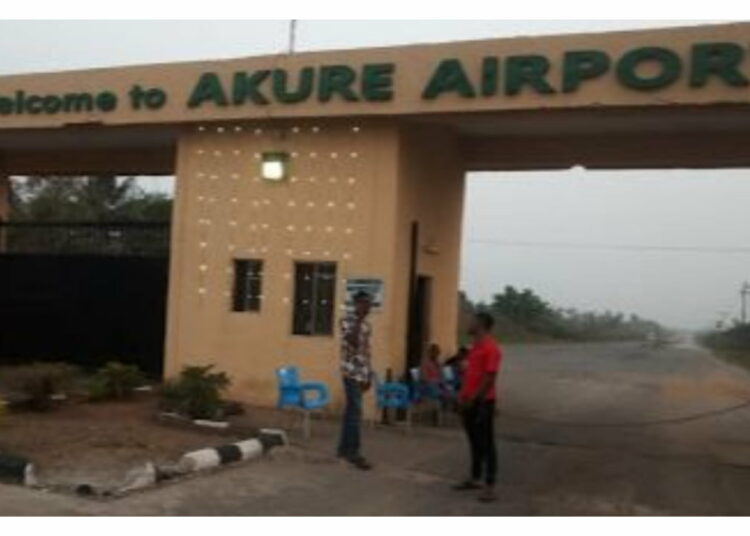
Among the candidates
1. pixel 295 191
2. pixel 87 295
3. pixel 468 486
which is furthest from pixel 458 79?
pixel 87 295

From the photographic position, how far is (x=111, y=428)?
1158 cm

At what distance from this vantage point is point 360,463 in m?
9.78

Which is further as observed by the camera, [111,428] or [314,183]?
[314,183]

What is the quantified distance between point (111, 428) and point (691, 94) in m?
6.93

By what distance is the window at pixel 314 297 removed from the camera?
44.4 ft

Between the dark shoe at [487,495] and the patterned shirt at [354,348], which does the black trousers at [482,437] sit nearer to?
the dark shoe at [487,495]

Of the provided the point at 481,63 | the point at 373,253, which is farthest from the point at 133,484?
the point at 481,63

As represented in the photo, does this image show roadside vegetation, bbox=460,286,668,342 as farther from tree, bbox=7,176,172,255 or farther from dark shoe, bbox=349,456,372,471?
dark shoe, bbox=349,456,372,471

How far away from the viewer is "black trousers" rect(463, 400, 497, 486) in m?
8.76

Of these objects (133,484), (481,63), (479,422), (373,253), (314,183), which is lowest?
(133,484)

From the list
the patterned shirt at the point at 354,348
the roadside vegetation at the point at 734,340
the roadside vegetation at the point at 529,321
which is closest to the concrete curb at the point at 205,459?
the patterned shirt at the point at 354,348

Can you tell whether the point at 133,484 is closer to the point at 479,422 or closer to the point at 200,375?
the point at 479,422

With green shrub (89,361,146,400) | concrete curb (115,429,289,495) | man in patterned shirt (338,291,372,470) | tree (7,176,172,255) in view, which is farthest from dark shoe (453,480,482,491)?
tree (7,176,172,255)

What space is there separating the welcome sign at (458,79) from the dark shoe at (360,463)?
4494 mm
